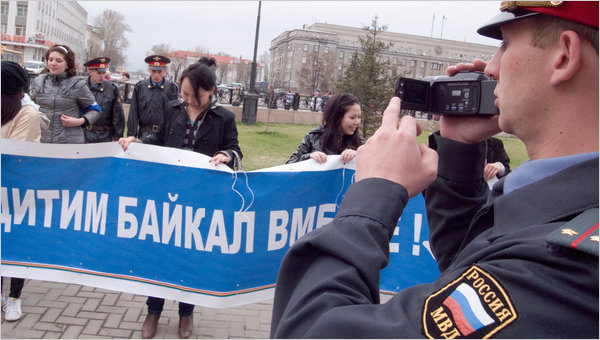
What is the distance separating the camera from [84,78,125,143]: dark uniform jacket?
6.95m

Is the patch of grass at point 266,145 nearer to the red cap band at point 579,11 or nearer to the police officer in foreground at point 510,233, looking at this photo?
the police officer in foreground at point 510,233

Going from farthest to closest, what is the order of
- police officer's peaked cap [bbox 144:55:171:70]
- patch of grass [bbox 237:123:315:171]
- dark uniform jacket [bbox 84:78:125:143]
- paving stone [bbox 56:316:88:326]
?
1. patch of grass [bbox 237:123:315:171]
2. police officer's peaked cap [bbox 144:55:171:70]
3. dark uniform jacket [bbox 84:78:125:143]
4. paving stone [bbox 56:316:88:326]

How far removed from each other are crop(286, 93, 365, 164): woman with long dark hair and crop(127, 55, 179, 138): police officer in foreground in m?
2.74

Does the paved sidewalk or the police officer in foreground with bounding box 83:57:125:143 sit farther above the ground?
the police officer in foreground with bounding box 83:57:125:143

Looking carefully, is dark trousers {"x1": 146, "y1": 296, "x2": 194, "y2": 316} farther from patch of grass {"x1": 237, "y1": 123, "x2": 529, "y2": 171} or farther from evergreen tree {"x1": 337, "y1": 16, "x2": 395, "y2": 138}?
evergreen tree {"x1": 337, "y1": 16, "x2": 395, "y2": 138}

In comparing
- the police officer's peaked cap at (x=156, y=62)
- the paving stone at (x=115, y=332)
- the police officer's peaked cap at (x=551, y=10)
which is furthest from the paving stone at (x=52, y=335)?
the police officer's peaked cap at (x=156, y=62)

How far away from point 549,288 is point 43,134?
608 cm

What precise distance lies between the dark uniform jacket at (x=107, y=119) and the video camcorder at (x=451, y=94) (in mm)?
6095

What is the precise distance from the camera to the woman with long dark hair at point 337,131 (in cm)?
498

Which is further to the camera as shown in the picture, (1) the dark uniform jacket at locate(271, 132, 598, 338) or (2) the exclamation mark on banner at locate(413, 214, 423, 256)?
(2) the exclamation mark on banner at locate(413, 214, 423, 256)

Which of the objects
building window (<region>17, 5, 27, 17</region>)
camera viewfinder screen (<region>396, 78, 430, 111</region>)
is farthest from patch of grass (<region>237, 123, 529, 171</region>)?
camera viewfinder screen (<region>396, 78, 430, 111</region>)

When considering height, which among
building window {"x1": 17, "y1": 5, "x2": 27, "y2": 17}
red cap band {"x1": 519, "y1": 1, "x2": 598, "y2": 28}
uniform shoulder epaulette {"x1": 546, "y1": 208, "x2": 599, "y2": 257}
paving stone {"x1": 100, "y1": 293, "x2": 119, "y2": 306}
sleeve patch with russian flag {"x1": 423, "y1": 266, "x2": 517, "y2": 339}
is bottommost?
paving stone {"x1": 100, "y1": 293, "x2": 119, "y2": 306}

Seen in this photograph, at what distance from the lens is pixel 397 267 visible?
160 inches

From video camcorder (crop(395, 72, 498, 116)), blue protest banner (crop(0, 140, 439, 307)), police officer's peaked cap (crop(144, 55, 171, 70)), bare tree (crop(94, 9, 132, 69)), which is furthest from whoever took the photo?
bare tree (crop(94, 9, 132, 69))
